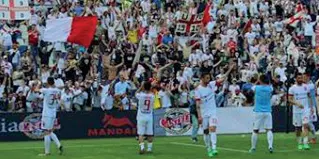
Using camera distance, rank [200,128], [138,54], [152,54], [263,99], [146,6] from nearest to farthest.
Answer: [263,99] < [200,128] < [138,54] < [152,54] < [146,6]

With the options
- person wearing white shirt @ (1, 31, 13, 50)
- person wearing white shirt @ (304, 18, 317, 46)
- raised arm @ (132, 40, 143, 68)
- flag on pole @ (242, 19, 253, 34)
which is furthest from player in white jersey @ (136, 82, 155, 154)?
person wearing white shirt @ (304, 18, 317, 46)

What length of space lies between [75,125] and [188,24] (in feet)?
34.1

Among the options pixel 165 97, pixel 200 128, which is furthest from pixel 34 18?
pixel 200 128

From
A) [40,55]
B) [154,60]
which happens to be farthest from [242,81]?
[40,55]

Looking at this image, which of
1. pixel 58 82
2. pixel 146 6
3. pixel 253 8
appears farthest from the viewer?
pixel 253 8

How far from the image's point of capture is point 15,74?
3534 centimetres

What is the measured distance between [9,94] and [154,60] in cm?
807

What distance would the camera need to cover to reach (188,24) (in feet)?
135

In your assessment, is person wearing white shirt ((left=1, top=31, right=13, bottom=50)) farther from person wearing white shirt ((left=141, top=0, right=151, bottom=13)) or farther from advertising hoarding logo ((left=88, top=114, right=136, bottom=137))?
person wearing white shirt ((left=141, top=0, right=151, bottom=13))

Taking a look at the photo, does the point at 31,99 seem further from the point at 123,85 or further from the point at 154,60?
the point at 154,60

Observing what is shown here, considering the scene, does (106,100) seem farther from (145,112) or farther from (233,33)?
(233,33)

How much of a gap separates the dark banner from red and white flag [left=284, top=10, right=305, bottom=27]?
1504 centimetres

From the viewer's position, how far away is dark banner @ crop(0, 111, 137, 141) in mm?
32469

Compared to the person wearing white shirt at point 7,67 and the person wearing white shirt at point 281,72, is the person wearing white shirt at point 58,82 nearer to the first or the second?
the person wearing white shirt at point 7,67
